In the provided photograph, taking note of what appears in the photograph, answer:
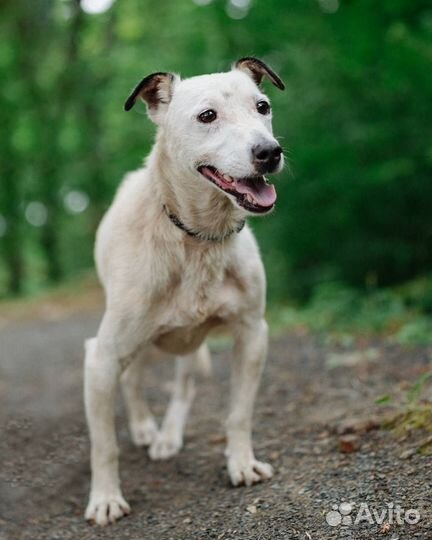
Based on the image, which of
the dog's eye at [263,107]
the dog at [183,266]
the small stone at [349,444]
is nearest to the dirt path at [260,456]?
the small stone at [349,444]

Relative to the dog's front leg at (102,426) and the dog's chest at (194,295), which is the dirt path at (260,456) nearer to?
the dog's front leg at (102,426)

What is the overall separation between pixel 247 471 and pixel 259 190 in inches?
57.0

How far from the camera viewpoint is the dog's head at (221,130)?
332 cm

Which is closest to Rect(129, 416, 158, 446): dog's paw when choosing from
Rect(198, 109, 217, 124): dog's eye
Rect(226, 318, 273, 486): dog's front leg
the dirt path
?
the dirt path

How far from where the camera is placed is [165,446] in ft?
15.1

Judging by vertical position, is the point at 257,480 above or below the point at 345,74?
below

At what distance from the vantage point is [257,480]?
3809mm

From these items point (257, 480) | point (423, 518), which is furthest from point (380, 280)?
point (423, 518)

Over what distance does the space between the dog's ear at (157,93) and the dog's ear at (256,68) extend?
0.39 m

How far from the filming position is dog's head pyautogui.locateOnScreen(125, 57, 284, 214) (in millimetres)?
3316

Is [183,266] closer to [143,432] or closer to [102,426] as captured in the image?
[102,426]

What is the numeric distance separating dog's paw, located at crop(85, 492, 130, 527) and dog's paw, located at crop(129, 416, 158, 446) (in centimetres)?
108

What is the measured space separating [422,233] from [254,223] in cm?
230

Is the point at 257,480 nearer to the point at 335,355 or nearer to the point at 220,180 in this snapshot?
the point at 220,180
